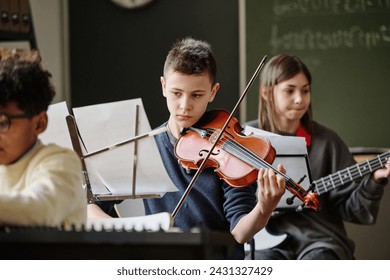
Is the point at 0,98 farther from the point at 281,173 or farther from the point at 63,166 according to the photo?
the point at 281,173

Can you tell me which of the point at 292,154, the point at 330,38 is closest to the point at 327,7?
the point at 330,38

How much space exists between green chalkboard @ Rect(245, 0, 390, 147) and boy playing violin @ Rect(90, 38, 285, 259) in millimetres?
1302

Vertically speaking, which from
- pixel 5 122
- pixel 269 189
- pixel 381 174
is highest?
pixel 5 122

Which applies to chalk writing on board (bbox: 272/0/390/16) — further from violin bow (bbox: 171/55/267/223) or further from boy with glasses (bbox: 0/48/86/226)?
boy with glasses (bbox: 0/48/86/226)

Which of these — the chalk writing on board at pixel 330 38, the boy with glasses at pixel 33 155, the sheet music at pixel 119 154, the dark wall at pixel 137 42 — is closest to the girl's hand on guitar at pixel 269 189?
the sheet music at pixel 119 154

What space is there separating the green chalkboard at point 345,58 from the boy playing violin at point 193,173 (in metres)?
1.30

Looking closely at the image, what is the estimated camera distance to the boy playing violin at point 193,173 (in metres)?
1.42

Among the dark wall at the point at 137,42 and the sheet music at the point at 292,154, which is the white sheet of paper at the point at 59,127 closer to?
the sheet music at the point at 292,154

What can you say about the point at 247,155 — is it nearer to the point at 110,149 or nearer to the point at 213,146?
the point at 213,146

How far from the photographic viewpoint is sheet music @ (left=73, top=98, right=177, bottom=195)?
1.38 metres

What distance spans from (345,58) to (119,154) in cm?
153

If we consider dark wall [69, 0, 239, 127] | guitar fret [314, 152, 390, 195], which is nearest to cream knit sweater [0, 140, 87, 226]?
guitar fret [314, 152, 390, 195]

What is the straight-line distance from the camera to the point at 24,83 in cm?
112

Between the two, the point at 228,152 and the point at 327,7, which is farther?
the point at 327,7
